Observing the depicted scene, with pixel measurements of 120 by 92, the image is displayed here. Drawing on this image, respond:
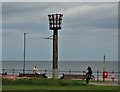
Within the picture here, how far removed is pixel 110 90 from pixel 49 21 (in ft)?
53.1

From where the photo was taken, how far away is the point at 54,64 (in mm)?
43312

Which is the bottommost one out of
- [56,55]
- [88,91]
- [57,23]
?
[88,91]

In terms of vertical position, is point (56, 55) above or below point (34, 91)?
above

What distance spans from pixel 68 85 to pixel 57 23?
1118 cm

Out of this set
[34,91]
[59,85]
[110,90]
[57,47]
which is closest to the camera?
[34,91]

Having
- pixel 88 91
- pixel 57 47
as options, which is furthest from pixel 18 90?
pixel 57 47

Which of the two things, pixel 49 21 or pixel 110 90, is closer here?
pixel 110 90

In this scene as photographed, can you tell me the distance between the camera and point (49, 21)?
146 feet

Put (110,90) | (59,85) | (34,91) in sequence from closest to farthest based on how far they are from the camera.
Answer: (34,91) < (110,90) < (59,85)

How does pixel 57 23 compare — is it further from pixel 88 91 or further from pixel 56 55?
pixel 88 91

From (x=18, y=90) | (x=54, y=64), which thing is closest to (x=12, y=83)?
(x=18, y=90)

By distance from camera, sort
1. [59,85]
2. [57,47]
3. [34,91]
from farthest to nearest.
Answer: [57,47] < [59,85] < [34,91]

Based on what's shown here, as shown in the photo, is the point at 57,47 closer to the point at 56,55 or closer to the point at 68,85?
the point at 56,55

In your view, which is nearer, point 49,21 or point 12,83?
point 12,83
